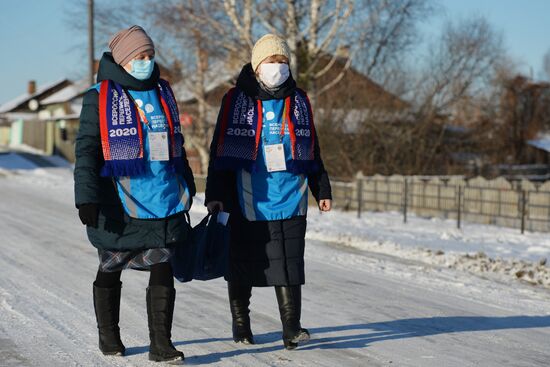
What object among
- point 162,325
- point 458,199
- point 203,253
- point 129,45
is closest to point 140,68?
point 129,45

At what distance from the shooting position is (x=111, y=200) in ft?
16.6

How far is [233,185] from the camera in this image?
5.68 metres

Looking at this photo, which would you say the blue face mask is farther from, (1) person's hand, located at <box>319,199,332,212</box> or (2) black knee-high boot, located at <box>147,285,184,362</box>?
(1) person's hand, located at <box>319,199,332,212</box>

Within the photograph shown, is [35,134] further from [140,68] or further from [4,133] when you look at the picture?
[140,68]

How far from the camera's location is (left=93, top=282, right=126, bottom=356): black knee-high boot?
525 cm

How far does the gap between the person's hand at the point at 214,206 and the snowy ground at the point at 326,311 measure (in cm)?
83

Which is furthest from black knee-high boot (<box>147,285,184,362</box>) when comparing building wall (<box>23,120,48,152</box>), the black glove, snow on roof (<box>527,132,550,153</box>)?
snow on roof (<box>527,132,550,153</box>)

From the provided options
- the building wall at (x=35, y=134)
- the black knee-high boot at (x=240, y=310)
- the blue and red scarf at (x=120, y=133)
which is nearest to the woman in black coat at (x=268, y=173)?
the black knee-high boot at (x=240, y=310)

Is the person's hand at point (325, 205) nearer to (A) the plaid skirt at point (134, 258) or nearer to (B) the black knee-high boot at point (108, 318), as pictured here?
(A) the plaid skirt at point (134, 258)

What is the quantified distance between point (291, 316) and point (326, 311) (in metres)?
1.83

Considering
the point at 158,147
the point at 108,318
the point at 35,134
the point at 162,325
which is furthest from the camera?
the point at 35,134

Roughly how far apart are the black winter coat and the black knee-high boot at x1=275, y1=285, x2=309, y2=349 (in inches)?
33.5

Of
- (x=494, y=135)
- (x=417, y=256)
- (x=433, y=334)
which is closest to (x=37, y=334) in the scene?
(x=433, y=334)

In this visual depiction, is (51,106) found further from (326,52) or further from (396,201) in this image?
(396,201)
